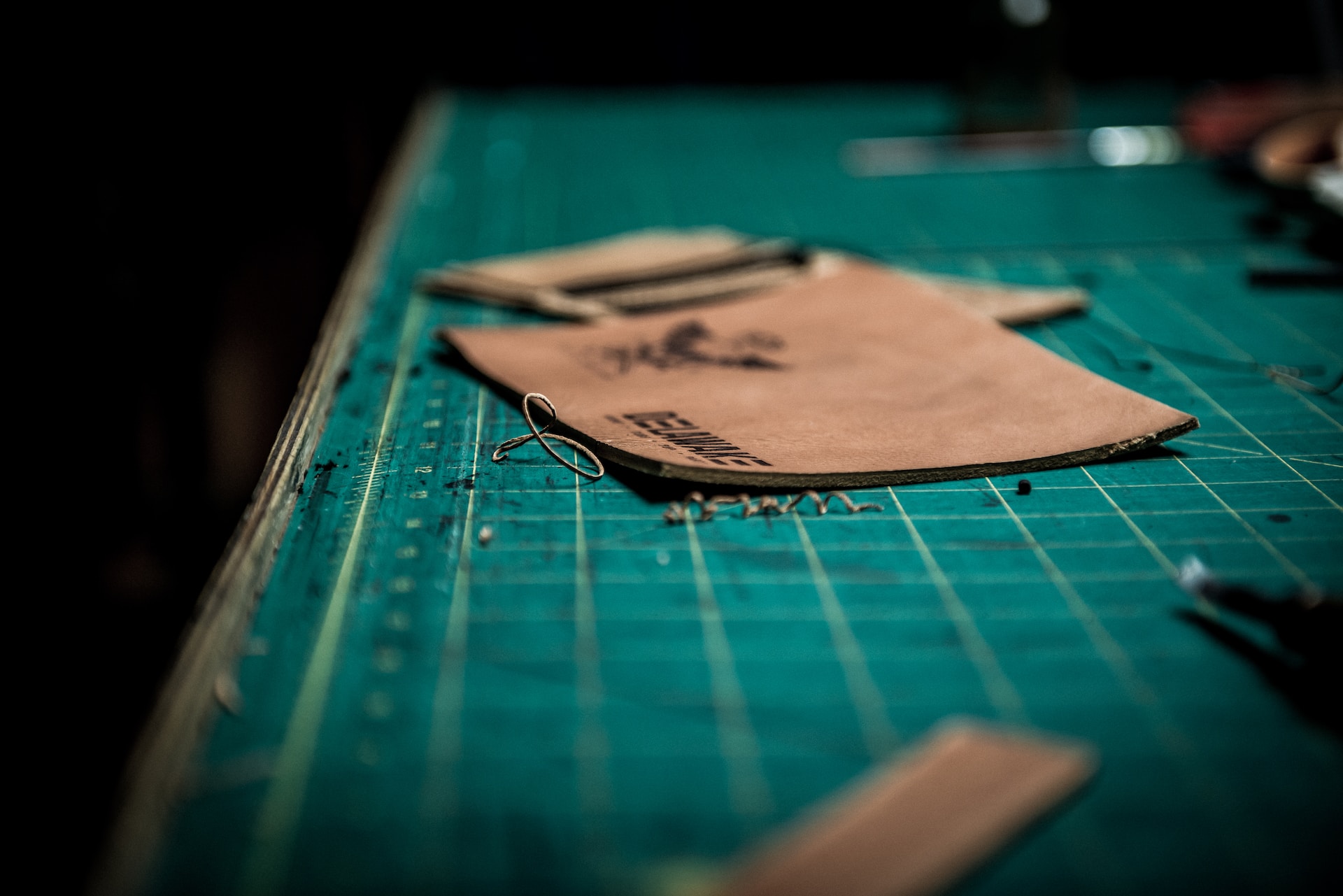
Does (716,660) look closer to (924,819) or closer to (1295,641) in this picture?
(924,819)

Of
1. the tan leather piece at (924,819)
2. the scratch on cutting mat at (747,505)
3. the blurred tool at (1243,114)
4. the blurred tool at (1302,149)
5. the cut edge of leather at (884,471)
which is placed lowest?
the tan leather piece at (924,819)

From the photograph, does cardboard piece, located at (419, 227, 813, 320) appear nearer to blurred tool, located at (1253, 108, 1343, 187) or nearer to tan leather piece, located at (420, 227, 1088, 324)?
tan leather piece, located at (420, 227, 1088, 324)

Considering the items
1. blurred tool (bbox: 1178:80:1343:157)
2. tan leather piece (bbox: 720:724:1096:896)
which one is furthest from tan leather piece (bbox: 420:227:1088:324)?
blurred tool (bbox: 1178:80:1343:157)

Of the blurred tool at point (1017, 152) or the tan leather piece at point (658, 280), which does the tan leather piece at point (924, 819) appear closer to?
the tan leather piece at point (658, 280)

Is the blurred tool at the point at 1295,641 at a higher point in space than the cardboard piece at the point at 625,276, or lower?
lower

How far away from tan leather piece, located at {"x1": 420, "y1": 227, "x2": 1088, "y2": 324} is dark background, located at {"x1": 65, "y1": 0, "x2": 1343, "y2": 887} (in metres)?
0.38

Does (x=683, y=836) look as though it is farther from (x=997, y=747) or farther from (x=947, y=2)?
(x=947, y=2)

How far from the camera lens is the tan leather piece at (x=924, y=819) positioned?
0.44m

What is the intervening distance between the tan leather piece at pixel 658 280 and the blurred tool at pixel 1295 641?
0.62m

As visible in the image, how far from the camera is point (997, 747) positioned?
0.52 metres

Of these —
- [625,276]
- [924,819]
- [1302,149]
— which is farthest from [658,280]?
[1302,149]

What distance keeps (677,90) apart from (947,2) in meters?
0.80

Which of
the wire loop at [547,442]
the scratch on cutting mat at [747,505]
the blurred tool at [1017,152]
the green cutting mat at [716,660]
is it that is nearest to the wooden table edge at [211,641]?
the green cutting mat at [716,660]

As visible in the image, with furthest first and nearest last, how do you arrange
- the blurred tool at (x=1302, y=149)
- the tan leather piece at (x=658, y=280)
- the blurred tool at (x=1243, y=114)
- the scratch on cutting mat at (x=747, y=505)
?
1. the blurred tool at (x=1243, y=114)
2. the blurred tool at (x=1302, y=149)
3. the tan leather piece at (x=658, y=280)
4. the scratch on cutting mat at (x=747, y=505)
